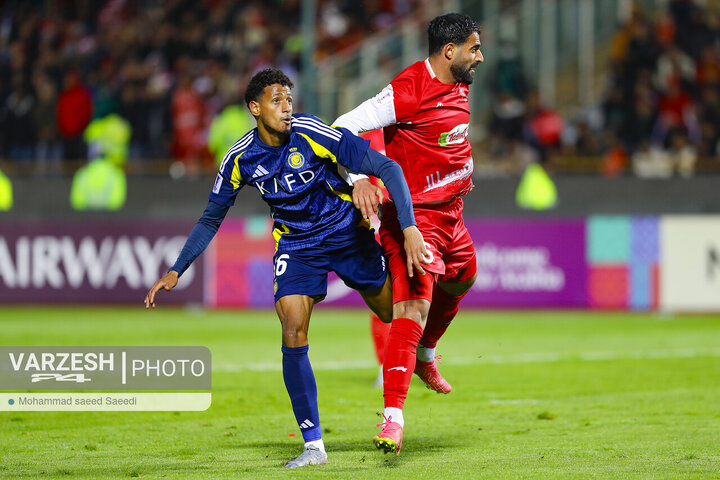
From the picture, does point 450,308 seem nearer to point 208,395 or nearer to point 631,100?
point 208,395

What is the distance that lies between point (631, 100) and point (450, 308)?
1228cm

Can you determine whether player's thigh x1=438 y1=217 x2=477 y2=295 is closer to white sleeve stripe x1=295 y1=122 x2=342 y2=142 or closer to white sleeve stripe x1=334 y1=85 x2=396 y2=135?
white sleeve stripe x1=334 y1=85 x2=396 y2=135

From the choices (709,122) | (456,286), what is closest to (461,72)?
(456,286)

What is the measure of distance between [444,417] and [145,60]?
1597cm

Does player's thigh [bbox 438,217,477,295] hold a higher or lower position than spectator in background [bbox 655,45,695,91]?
lower

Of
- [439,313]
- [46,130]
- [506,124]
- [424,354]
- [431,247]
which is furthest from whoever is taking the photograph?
[46,130]

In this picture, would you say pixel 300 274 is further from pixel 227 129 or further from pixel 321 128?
pixel 227 129

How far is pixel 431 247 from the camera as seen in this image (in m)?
6.56

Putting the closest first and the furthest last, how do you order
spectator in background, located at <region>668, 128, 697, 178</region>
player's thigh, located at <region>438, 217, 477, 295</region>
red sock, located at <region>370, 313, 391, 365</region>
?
1. player's thigh, located at <region>438, 217, 477, 295</region>
2. red sock, located at <region>370, 313, 391, 365</region>
3. spectator in background, located at <region>668, 128, 697, 178</region>

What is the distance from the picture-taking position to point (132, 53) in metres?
22.3

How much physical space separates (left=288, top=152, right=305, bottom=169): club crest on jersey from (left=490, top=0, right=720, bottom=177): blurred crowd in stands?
39.1 feet

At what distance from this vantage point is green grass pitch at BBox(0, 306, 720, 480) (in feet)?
19.3

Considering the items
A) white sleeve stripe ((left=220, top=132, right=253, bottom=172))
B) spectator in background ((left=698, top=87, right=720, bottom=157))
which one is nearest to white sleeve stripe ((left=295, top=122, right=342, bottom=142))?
white sleeve stripe ((left=220, top=132, right=253, bottom=172))

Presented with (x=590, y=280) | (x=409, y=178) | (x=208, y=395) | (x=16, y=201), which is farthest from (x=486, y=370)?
(x=16, y=201)
